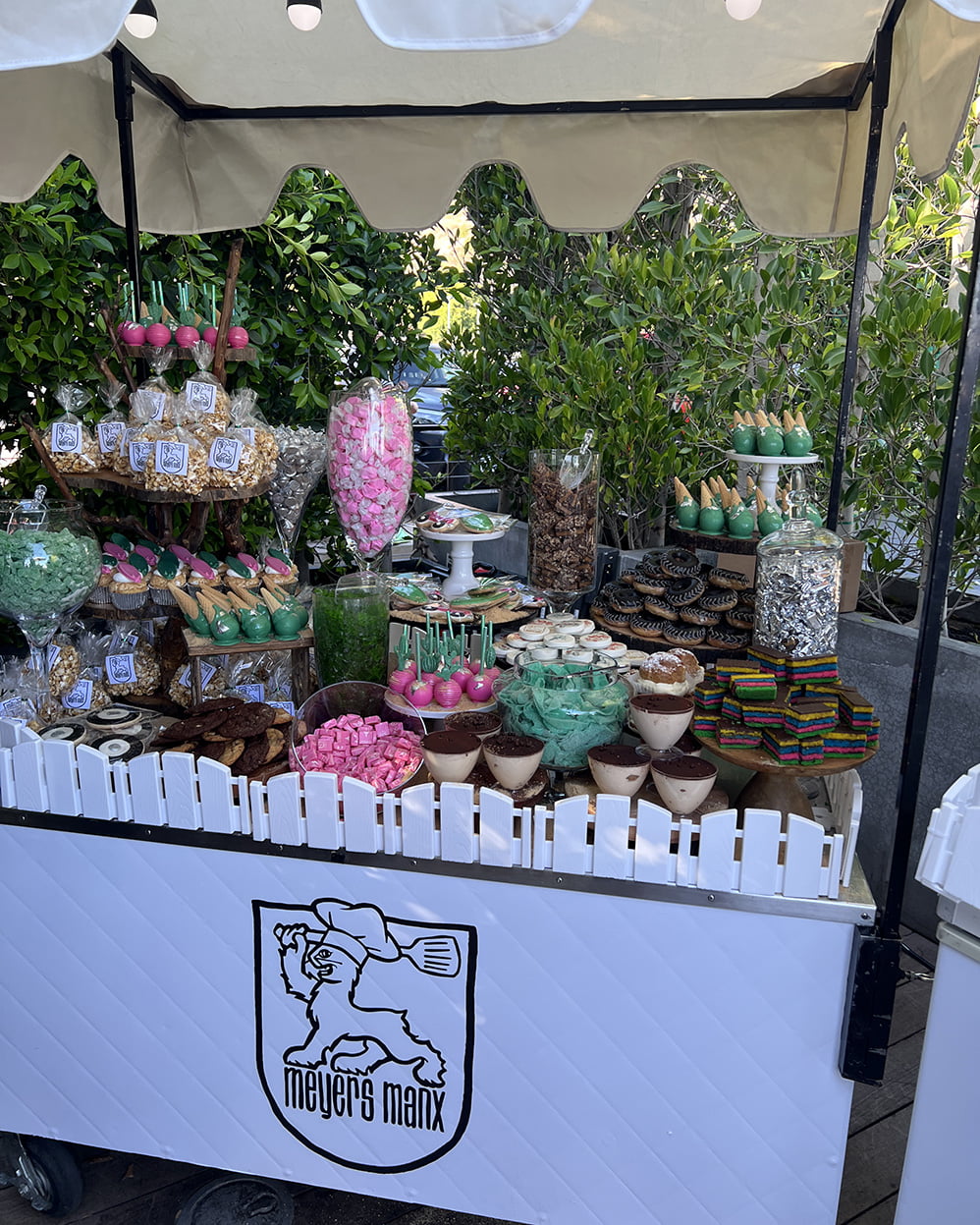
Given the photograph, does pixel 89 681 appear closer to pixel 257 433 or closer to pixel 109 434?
pixel 109 434

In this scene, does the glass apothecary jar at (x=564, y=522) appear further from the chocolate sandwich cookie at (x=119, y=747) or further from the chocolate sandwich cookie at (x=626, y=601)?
the chocolate sandwich cookie at (x=119, y=747)

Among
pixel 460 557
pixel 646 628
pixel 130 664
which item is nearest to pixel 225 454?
pixel 130 664

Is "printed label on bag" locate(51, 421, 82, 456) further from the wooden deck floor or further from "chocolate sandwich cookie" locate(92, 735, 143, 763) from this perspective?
the wooden deck floor

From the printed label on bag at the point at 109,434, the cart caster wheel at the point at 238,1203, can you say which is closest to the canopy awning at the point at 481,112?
the printed label on bag at the point at 109,434

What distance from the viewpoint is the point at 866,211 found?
2.36 meters

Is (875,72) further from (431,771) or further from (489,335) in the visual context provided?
(489,335)

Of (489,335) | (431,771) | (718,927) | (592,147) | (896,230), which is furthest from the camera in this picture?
(489,335)

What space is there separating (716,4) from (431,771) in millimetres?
1755

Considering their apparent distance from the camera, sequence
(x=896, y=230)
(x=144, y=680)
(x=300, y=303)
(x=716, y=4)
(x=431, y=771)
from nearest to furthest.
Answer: (x=431, y=771)
(x=716, y=4)
(x=144, y=680)
(x=896, y=230)
(x=300, y=303)

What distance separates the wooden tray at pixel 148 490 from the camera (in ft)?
7.08

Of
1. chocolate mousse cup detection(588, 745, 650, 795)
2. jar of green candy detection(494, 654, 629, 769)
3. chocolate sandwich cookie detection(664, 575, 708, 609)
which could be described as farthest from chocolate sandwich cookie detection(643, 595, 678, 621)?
chocolate mousse cup detection(588, 745, 650, 795)

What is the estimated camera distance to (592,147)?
2.75 metres

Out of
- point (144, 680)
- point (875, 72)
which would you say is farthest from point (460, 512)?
point (875, 72)

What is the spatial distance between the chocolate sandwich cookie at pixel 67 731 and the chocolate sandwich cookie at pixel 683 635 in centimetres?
142
